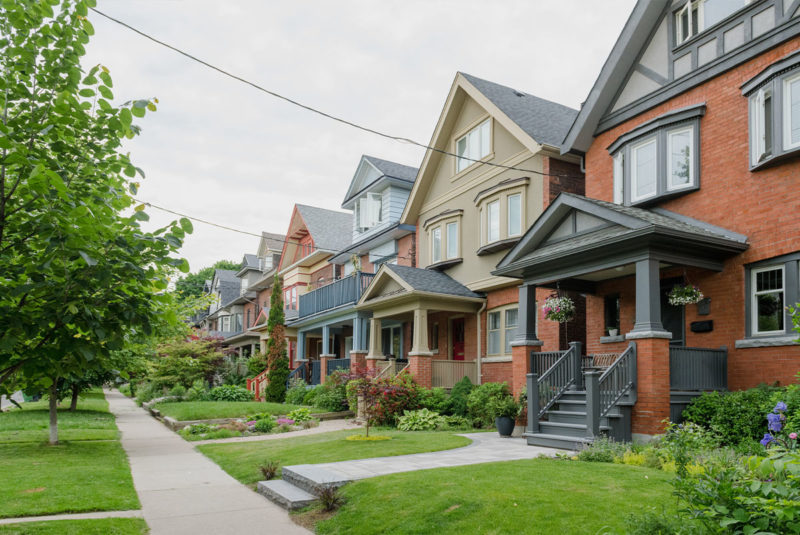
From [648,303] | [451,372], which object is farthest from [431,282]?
[648,303]

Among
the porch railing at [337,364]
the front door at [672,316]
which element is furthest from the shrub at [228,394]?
the front door at [672,316]

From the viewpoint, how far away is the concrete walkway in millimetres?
7726

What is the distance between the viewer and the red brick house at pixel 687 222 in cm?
1146

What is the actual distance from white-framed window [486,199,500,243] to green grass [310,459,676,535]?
35.6 ft

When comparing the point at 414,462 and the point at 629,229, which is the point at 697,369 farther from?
the point at 414,462

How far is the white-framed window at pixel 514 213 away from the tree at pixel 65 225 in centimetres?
1400

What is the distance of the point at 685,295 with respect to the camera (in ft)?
40.8

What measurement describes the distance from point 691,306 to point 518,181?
21.9 feet

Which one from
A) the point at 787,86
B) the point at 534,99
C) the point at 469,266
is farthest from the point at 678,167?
the point at 534,99

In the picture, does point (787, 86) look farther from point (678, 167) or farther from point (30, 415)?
point (30, 415)

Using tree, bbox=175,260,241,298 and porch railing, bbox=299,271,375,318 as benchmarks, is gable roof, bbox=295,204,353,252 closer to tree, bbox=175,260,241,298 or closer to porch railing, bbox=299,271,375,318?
porch railing, bbox=299,271,375,318

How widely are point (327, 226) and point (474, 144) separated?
57.3ft

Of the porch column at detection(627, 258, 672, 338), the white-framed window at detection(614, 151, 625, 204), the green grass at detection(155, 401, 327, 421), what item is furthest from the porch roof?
the green grass at detection(155, 401, 327, 421)

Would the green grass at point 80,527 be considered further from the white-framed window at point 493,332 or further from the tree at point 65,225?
the white-framed window at point 493,332
